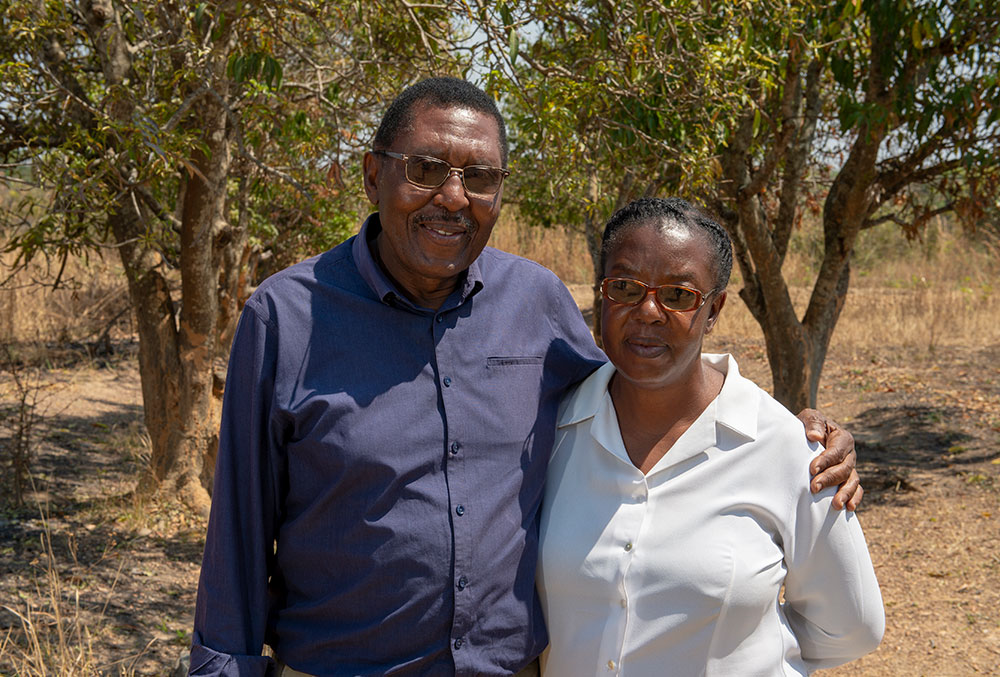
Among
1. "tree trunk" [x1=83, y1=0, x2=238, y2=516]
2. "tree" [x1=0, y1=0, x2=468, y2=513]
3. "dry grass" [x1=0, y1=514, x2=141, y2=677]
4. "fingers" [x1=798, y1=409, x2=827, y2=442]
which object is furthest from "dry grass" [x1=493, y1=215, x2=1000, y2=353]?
"fingers" [x1=798, y1=409, x2=827, y2=442]

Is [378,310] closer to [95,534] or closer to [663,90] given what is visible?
[663,90]

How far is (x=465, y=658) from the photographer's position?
1892 millimetres

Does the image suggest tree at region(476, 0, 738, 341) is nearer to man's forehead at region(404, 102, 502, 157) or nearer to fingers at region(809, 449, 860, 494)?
man's forehead at region(404, 102, 502, 157)

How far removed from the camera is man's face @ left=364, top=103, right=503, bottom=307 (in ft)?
6.55

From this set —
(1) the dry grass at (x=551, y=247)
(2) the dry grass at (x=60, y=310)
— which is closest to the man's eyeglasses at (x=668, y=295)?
(2) the dry grass at (x=60, y=310)

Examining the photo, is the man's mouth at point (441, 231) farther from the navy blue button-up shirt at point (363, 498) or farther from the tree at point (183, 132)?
the tree at point (183, 132)

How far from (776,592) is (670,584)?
0.23 m

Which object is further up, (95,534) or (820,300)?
(820,300)

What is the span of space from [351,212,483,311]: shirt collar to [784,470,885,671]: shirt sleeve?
0.80 meters

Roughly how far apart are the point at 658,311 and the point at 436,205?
1.64 ft

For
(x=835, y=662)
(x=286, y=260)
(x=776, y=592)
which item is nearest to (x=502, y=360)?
(x=776, y=592)

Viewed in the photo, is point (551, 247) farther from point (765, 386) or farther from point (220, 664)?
point (220, 664)

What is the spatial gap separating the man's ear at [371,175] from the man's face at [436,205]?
0.05 metres

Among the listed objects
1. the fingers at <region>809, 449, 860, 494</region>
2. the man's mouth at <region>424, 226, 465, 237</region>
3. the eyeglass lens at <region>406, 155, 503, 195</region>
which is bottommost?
the fingers at <region>809, 449, 860, 494</region>
